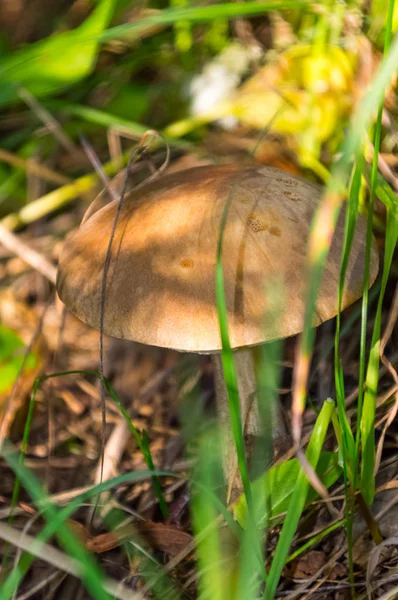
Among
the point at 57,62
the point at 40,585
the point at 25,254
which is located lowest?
the point at 40,585

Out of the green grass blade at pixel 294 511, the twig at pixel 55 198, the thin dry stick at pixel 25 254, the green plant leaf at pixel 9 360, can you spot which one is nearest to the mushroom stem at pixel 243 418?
the green grass blade at pixel 294 511

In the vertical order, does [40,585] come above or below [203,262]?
below

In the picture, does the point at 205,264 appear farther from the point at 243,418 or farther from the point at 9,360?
the point at 9,360

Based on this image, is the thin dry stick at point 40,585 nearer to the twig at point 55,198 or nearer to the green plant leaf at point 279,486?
the green plant leaf at point 279,486

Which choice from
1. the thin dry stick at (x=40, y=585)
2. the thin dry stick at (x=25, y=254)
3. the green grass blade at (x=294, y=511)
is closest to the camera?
the green grass blade at (x=294, y=511)

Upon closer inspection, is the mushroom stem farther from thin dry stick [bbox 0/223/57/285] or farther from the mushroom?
thin dry stick [bbox 0/223/57/285]

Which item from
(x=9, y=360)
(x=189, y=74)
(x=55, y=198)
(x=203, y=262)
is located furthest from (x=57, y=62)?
(x=203, y=262)

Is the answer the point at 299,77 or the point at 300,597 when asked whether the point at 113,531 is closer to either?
the point at 300,597

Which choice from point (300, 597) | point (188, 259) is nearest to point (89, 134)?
point (188, 259)

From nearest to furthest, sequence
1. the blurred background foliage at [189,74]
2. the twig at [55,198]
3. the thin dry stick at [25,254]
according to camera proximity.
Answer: the blurred background foliage at [189,74], the thin dry stick at [25,254], the twig at [55,198]
